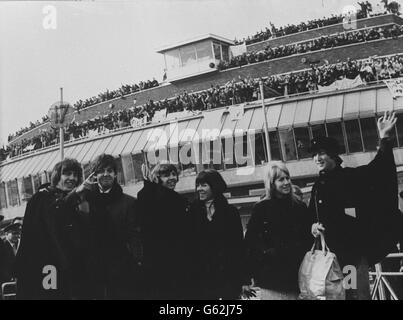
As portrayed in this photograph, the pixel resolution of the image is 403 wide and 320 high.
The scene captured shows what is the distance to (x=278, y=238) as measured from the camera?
170 inches

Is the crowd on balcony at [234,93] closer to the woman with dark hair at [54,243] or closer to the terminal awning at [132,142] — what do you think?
the terminal awning at [132,142]

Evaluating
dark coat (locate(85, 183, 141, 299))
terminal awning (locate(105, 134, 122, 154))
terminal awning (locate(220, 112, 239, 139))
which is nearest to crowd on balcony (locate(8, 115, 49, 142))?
terminal awning (locate(105, 134, 122, 154))

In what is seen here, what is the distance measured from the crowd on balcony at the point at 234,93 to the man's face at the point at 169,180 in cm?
97

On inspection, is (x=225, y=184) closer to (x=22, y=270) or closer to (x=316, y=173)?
(x=316, y=173)

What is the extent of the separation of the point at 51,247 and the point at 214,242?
154 cm

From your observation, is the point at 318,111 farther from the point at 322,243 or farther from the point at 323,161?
the point at 322,243

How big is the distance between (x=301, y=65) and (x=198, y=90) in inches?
44.4

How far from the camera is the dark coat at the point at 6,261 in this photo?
518cm

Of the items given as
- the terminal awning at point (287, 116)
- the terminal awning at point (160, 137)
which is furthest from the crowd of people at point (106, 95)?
the terminal awning at point (287, 116)

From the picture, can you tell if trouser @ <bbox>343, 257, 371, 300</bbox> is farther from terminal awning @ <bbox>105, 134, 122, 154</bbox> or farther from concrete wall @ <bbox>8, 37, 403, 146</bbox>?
terminal awning @ <bbox>105, 134, 122, 154</bbox>

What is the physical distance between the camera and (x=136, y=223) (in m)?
4.64

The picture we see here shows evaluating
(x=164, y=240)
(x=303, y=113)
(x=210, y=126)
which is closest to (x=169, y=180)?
(x=164, y=240)

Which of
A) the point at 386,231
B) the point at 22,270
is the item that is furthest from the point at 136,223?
the point at 386,231

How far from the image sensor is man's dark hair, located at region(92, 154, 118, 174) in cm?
466
